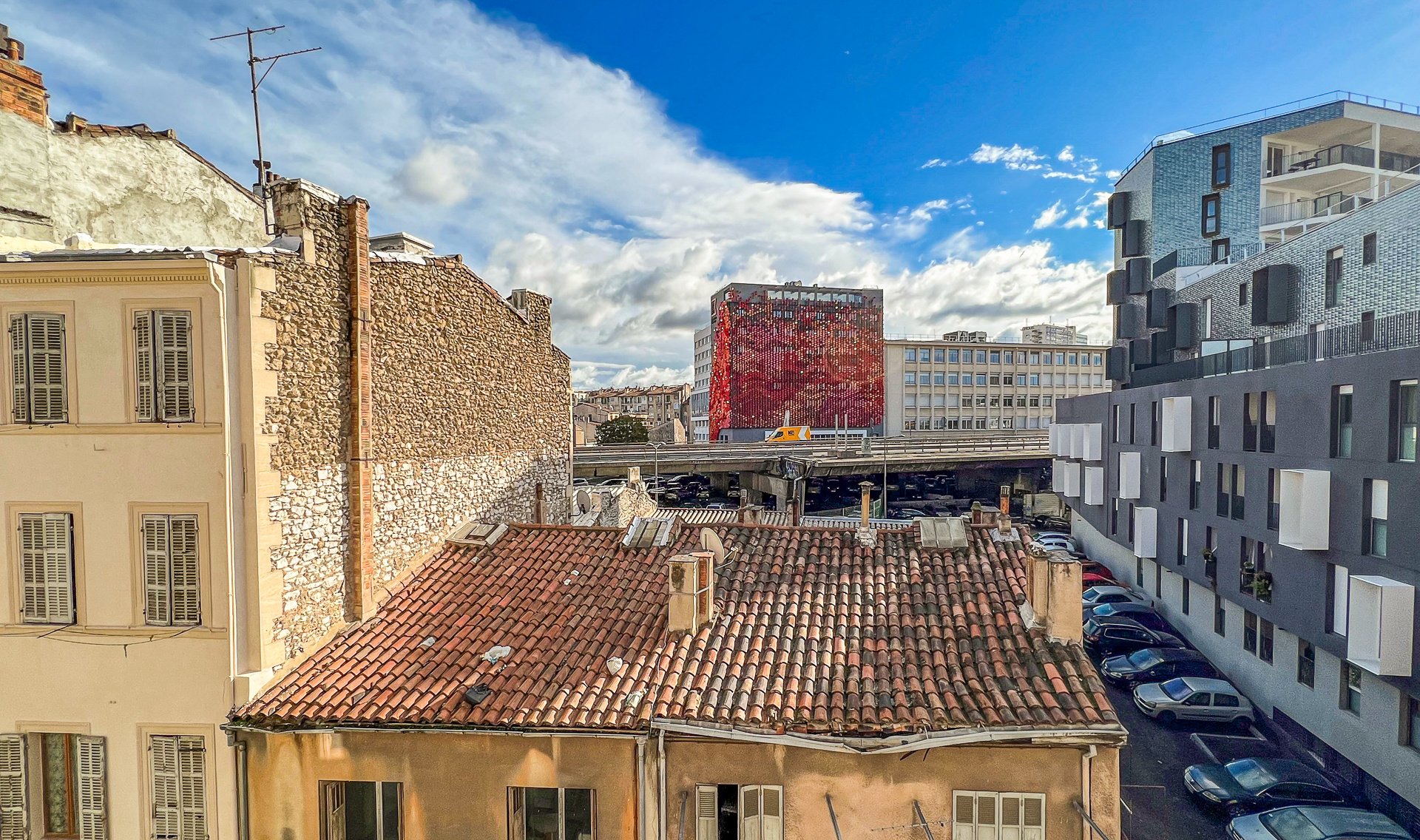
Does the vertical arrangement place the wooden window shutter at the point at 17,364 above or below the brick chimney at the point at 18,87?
below

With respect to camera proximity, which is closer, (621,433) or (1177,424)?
(1177,424)

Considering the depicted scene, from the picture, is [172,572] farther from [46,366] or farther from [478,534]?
[478,534]

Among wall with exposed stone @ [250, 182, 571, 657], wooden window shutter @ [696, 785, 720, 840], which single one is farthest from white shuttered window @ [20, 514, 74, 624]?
wooden window shutter @ [696, 785, 720, 840]

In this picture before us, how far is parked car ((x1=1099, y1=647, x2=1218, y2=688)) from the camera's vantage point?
20.4 m

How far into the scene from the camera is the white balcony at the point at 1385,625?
13.1 m

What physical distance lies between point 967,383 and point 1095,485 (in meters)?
62.9

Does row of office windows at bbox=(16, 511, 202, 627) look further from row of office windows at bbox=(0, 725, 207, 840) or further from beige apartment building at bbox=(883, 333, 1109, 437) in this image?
beige apartment building at bbox=(883, 333, 1109, 437)

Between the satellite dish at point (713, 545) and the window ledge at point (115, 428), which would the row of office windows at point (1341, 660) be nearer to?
the satellite dish at point (713, 545)

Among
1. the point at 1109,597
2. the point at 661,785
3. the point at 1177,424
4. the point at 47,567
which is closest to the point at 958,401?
the point at 1109,597

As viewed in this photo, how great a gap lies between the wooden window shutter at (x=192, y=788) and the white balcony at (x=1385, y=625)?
858 inches

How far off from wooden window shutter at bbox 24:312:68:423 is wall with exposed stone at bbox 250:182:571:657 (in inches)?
Answer: 101

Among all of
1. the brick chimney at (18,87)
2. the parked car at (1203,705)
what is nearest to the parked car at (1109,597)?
the parked car at (1203,705)

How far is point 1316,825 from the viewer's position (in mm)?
11398

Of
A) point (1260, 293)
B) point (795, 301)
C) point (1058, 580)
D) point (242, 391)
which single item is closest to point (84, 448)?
point (242, 391)
